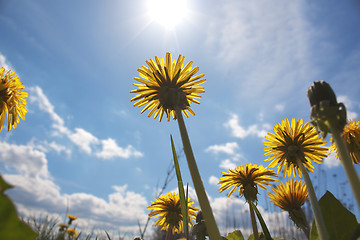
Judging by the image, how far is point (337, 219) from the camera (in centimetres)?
152

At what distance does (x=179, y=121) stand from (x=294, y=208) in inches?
64.5

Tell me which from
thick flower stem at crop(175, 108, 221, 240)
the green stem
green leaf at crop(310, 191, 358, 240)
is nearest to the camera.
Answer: the green stem

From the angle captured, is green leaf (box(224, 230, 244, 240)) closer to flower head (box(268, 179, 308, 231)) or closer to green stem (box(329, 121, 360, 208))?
flower head (box(268, 179, 308, 231))

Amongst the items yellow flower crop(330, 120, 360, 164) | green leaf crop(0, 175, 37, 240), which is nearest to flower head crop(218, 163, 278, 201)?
yellow flower crop(330, 120, 360, 164)

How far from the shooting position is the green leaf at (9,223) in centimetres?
78

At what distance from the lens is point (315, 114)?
47.9 inches

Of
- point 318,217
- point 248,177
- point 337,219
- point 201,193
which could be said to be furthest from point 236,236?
point 201,193

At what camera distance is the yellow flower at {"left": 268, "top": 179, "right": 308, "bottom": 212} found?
233 centimetres

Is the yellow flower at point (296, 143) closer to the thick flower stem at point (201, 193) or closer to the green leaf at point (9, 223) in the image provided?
the thick flower stem at point (201, 193)

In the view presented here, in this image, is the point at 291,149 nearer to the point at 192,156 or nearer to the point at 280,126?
the point at 280,126

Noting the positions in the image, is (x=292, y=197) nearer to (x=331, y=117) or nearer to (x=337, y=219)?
(x=337, y=219)

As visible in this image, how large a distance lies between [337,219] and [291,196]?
0.83 meters

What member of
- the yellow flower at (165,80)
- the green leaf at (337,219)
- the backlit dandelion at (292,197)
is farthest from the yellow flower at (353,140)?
the yellow flower at (165,80)

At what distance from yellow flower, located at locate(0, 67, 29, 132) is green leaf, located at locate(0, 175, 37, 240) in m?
2.09
